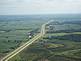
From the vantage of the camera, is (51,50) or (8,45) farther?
(8,45)

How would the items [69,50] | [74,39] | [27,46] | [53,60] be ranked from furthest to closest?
[74,39]
[27,46]
[69,50]
[53,60]

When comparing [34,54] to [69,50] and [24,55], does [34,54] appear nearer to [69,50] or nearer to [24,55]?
[24,55]

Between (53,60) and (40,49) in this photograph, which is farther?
(40,49)

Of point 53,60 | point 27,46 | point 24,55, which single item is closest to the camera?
point 53,60

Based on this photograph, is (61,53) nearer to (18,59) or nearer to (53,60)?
(53,60)

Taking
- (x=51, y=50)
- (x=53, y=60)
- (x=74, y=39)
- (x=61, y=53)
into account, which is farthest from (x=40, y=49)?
(x=74, y=39)

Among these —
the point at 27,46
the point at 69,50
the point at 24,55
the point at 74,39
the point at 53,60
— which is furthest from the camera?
the point at 74,39

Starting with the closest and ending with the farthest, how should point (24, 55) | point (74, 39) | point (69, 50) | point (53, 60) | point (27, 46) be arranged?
point (53, 60), point (24, 55), point (69, 50), point (27, 46), point (74, 39)

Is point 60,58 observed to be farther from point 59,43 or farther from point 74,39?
point 74,39

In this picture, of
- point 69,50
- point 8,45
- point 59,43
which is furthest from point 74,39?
point 8,45
